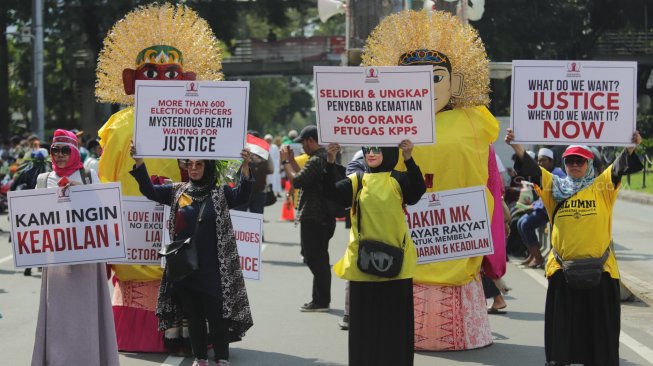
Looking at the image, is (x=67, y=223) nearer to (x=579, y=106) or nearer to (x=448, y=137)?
(x=448, y=137)

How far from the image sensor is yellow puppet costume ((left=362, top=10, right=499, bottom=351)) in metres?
9.15

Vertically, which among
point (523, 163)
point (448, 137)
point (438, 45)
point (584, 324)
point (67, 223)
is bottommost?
point (584, 324)

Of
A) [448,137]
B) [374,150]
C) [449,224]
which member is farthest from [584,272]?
[448,137]

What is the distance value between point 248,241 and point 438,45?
6.85 feet

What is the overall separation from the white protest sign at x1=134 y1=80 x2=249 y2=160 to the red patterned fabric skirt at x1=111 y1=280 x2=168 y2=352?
1.44 metres

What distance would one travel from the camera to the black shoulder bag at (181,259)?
8000 millimetres

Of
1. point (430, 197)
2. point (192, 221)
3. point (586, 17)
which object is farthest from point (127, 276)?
point (586, 17)

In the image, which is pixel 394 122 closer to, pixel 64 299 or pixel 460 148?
pixel 460 148

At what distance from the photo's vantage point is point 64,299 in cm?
775

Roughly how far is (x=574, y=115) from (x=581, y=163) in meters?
0.34

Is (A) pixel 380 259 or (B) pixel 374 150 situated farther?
(B) pixel 374 150

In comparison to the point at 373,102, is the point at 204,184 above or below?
below

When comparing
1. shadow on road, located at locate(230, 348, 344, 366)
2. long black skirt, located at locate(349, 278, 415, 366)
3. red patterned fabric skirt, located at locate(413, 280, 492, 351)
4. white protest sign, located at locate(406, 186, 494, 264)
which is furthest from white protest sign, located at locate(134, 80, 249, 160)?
red patterned fabric skirt, located at locate(413, 280, 492, 351)

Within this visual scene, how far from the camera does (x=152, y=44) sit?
9.46 metres
